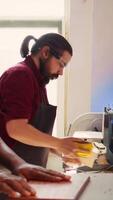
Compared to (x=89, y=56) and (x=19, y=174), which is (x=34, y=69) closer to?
(x=19, y=174)

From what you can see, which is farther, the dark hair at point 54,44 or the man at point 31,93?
the dark hair at point 54,44

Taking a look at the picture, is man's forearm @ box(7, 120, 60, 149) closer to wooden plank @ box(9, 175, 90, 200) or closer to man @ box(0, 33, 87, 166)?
man @ box(0, 33, 87, 166)

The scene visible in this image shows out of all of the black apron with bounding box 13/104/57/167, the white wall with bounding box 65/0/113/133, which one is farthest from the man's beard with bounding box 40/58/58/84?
the white wall with bounding box 65/0/113/133

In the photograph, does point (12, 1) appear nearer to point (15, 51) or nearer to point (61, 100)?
point (15, 51)

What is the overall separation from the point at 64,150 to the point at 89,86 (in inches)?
59.7

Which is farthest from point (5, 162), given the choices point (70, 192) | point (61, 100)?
point (61, 100)

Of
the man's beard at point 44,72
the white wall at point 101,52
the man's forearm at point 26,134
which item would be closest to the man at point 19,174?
the man's forearm at point 26,134

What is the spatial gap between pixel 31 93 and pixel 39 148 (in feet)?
0.93

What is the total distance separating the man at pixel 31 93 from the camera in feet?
5.15

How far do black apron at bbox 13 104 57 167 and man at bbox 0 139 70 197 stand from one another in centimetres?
56

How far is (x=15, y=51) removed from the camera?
9.76 feet

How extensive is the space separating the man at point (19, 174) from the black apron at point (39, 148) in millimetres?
557

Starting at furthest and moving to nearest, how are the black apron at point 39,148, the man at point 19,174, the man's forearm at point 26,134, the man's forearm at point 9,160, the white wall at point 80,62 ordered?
1. the white wall at point 80,62
2. the black apron at point 39,148
3. the man's forearm at point 26,134
4. the man's forearm at point 9,160
5. the man at point 19,174

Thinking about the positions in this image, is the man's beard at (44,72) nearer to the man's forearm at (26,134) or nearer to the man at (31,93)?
the man at (31,93)
